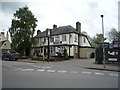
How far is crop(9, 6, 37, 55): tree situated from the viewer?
47.4m

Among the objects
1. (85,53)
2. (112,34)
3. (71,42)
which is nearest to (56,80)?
(71,42)

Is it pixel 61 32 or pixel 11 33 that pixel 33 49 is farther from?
pixel 61 32

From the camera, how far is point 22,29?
4822 cm

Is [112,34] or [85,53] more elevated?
[112,34]

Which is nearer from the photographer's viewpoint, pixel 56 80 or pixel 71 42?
pixel 56 80

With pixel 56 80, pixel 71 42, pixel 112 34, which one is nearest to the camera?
pixel 56 80

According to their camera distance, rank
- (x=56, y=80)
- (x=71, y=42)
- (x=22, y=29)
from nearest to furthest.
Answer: (x=56, y=80), (x=71, y=42), (x=22, y=29)

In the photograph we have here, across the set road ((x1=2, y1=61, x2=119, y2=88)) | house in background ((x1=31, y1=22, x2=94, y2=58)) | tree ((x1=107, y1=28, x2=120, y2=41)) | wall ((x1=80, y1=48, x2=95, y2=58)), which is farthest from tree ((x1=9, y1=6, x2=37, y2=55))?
tree ((x1=107, y1=28, x2=120, y2=41))

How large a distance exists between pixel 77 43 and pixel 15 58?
1741 cm

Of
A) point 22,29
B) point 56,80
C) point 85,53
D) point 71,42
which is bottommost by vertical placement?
point 56,80

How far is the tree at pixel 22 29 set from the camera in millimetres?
47375

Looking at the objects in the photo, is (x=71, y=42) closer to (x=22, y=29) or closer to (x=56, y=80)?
(x=22, y=29)

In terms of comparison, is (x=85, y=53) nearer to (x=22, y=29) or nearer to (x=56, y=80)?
(x=22, y=29)

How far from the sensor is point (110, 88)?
8867 millimetres
